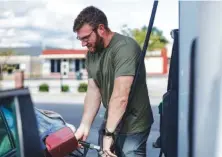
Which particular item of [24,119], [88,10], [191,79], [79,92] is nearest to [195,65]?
[191,79]

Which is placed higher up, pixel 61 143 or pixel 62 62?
pixel 61 143

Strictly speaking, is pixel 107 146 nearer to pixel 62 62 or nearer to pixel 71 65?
pixel 71 65

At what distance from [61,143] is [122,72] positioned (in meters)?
0.66

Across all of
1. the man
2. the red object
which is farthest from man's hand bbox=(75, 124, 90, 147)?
the red object

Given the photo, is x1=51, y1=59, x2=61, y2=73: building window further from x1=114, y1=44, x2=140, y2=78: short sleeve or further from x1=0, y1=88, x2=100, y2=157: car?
x1=0, y1=88, x2=100, y2=157: car

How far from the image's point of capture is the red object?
2.67 m

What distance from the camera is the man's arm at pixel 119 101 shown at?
300 cm

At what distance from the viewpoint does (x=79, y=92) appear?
29188 millimetres

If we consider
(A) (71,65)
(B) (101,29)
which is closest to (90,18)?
(B) (101,29)

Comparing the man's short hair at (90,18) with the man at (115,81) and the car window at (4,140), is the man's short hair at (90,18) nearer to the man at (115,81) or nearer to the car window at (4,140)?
the man at (115,81)

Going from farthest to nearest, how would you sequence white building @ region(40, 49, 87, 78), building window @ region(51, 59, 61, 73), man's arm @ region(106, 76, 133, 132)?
building window @ region(51, 59, 61, 73)
white building @ region(40, 49, 87, 78)
man's arm @ region(106, 76, 133, 132)

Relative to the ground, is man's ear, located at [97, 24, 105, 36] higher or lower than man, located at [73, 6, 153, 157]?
higher

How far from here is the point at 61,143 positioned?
267 centimetres

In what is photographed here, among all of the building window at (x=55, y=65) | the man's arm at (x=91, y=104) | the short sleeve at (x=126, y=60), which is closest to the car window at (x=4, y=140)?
the short sleeve at (x=126, y=60)
